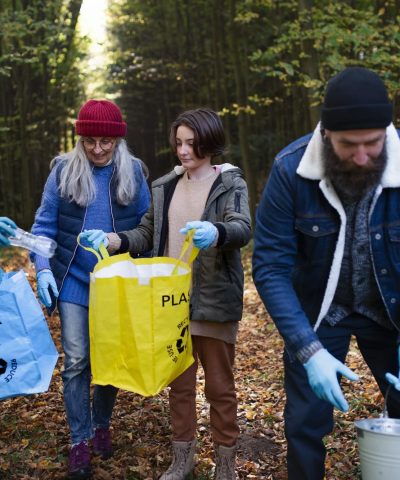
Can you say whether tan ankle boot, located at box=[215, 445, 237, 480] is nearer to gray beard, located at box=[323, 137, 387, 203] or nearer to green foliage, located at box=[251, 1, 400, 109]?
gray beard, located at box=[323, 137, 387, 203]

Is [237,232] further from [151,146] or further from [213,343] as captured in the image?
[151,146]

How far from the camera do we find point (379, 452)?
2531 mm

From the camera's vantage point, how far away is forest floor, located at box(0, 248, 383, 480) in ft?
13.9

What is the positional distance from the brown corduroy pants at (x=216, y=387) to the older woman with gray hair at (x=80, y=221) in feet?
1.92

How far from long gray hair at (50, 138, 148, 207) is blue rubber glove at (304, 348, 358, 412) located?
183 centimetres

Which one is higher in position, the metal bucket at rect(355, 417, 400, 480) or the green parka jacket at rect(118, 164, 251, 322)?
the green parka jacket at rect(118, 164, 251, 322)

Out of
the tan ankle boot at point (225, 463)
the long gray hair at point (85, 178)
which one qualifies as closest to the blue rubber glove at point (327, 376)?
the tan ankle boot at point (225, 463)

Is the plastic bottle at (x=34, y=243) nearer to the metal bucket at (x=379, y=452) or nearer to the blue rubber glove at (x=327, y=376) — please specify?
Result: the blue rubber glove at (x=327, y=376)

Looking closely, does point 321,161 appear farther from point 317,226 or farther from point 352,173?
point 317,226

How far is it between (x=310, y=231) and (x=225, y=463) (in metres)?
1.67

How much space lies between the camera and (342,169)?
266 cm

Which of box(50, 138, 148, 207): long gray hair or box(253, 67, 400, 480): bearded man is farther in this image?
box(50, 138, 148, 207): long gray hair

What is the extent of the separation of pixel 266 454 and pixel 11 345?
6.31 feet

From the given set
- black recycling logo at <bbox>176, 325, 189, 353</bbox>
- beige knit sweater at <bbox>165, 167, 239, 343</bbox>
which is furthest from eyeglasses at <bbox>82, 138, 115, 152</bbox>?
black recycling logo at <bbox>176, 325, 189, 353</bbox>
